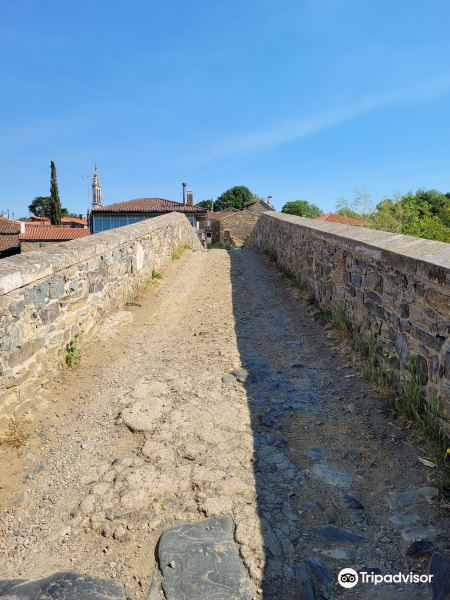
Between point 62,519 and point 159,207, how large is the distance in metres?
33.0

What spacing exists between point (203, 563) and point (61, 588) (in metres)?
0.66

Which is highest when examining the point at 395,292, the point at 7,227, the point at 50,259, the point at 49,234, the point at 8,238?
the point at 7,227

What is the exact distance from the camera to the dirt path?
7.35 feet

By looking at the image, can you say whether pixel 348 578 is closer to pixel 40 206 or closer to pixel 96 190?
pixel 96 190

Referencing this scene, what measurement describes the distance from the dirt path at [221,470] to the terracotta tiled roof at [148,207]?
30.4m

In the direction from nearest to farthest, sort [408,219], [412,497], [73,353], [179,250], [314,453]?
1. [412,497]
2. [314,453]
3. [73,353]
4. [179,250]
5. [408,219]

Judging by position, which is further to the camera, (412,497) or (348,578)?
(412,497)

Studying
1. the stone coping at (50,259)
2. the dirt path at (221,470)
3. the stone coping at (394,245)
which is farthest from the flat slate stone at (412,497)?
the stone coping at (50,259)

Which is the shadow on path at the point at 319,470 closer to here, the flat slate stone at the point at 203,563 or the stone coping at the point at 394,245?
the flat slate stone at the point at 203,563

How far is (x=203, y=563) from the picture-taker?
221cm

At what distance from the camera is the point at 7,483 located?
9.12 feet

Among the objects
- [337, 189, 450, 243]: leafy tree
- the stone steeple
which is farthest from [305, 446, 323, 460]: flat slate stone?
the stone steeple

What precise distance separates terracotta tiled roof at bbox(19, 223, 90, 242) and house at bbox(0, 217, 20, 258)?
104cm

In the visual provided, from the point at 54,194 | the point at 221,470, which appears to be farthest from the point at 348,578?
the point at 54,194
